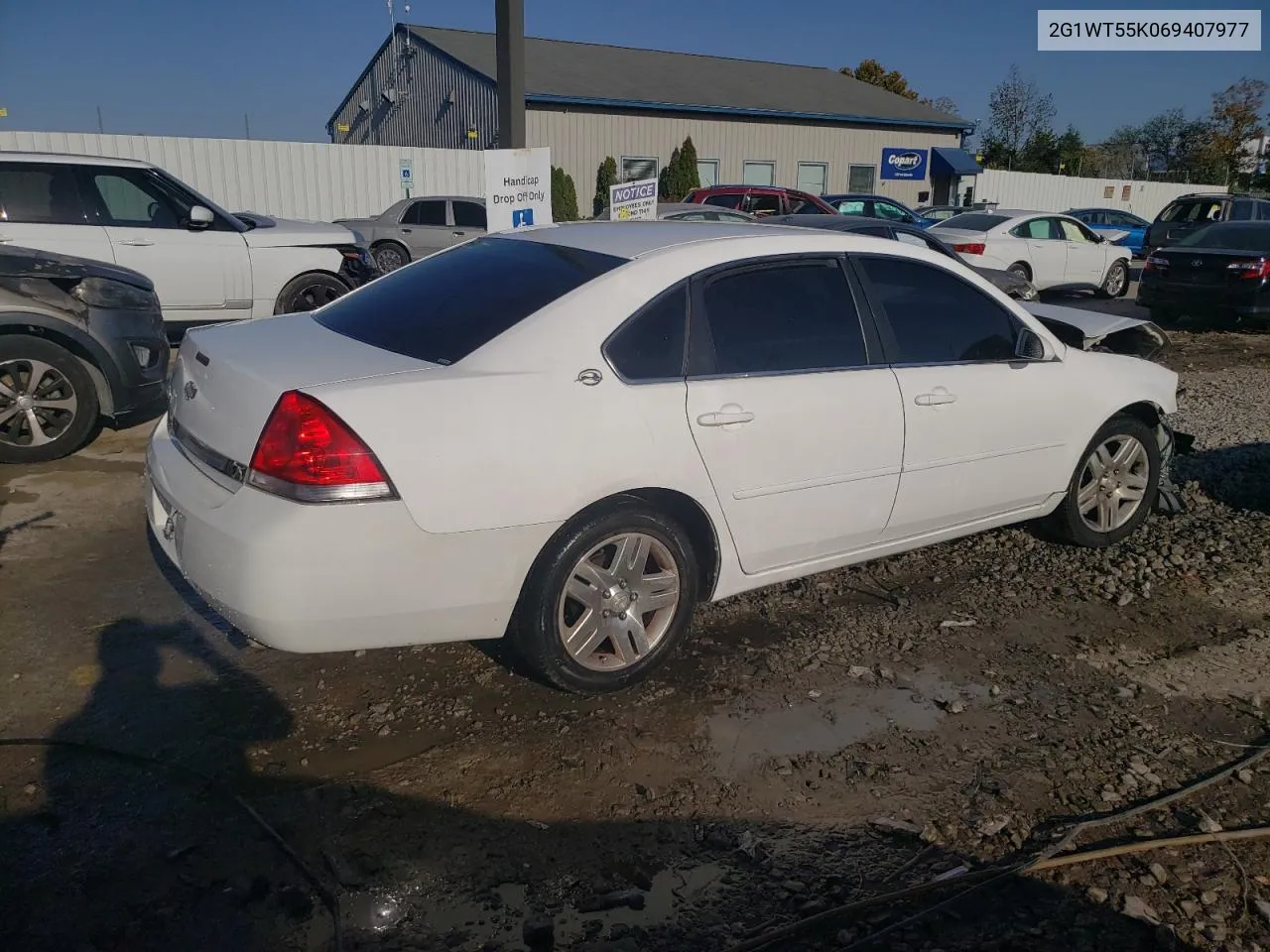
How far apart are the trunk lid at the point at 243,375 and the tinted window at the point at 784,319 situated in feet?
3.67

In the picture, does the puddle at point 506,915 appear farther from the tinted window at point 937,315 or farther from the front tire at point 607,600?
the tinted window at point 937,315

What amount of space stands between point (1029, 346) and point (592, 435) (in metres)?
2.42

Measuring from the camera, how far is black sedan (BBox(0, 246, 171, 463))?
5.96 metres

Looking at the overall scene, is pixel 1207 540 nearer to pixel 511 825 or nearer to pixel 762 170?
pixel 511 825

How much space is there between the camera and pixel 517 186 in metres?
8.80

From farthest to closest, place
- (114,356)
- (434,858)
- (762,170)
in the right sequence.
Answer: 1. (762,170)
2. (114,356)
3. (434,858)

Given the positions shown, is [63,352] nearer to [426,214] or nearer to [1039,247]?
[426,214]

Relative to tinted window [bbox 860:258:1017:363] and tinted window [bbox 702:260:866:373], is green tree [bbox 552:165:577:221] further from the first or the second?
tinted window [bbox 702:260:866:373]

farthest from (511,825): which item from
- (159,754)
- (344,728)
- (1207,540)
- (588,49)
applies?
(588,49)

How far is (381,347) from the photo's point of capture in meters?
3.50

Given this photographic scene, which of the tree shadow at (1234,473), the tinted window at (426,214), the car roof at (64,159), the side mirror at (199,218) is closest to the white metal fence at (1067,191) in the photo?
the tinted window at (426,214)

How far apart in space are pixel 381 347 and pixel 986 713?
8.26 ft

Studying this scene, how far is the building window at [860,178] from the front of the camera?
36.2 m

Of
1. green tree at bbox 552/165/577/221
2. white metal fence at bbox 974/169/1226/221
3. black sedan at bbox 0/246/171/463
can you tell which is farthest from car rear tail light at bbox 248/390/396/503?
white metal fence at bbox 974/169/1226/221
